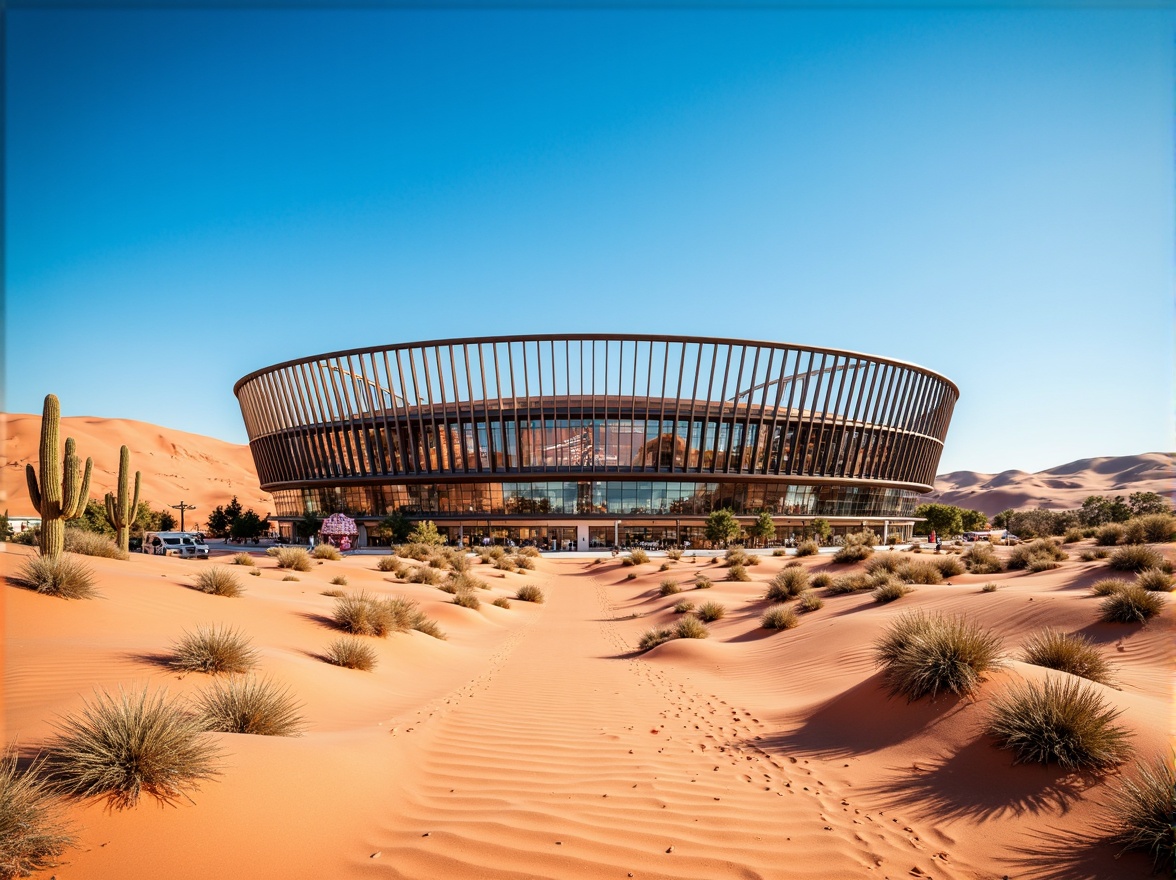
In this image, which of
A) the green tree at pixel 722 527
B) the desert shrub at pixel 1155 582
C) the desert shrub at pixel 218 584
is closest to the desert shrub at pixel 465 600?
the desert shrub at pixel 218 584

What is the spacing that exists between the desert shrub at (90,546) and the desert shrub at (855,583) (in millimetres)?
22075

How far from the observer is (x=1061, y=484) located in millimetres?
147625

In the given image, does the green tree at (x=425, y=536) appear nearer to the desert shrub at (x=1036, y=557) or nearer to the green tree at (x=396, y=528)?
the green tree at (x=396, y=528)

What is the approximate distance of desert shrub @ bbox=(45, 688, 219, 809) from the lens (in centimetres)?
425

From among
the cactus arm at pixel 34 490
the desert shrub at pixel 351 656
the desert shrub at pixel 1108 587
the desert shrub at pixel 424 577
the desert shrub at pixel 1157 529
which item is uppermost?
the cactus arm at pixel 34 490

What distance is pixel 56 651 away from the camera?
300 inches

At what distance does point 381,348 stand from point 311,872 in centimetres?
5719

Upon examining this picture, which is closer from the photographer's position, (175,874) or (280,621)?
(175,874)

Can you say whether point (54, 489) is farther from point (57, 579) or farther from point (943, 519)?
point (943, 519)

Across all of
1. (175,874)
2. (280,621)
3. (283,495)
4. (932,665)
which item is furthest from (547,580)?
(283,495)

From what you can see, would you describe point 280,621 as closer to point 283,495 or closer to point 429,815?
point 429,815

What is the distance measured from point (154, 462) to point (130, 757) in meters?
132

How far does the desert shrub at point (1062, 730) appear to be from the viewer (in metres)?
5.06

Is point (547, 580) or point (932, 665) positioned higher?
point (932, 665)
